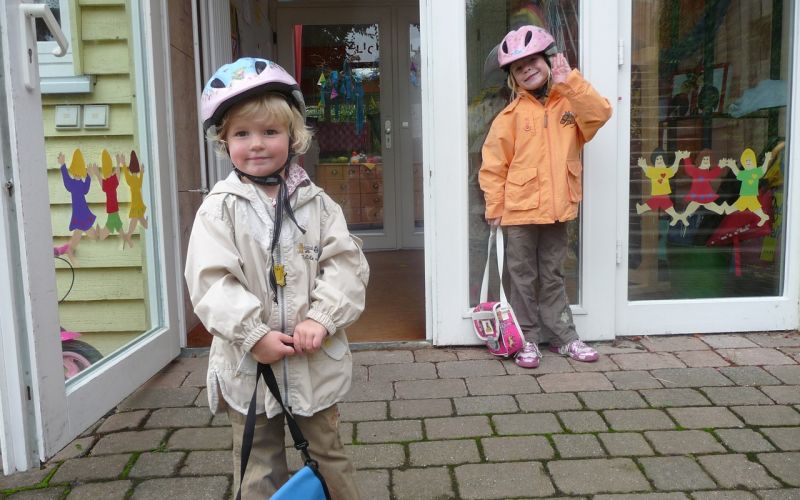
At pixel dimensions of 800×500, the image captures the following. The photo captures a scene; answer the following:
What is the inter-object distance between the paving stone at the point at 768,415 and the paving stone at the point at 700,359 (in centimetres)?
52

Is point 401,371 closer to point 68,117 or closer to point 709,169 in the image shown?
point 68,117

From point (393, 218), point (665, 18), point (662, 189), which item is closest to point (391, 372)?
point (662, 189)

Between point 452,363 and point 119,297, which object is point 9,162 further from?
point 452,363

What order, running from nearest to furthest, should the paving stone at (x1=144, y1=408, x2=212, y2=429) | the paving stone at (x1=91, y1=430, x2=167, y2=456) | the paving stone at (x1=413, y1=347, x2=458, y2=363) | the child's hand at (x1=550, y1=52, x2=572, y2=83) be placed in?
the paving stone at (x1=91, y1=430, x2=167, y2=456), the paving stone at (x1=144, y1=408, x2=212, y2=429), the child's hand at (x1=550, y1=52, x2=572, y2=83), the paving stone at (x1=413, y1=347, x2=458, y2=363)

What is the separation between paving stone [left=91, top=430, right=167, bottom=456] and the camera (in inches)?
98.7

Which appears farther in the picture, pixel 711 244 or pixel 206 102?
pixel 711 244

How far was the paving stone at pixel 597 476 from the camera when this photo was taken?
2162 mm

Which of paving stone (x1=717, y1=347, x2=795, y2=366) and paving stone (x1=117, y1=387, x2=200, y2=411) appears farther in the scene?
paving stone (x1=717, y1=347, x2=795, y2=366)

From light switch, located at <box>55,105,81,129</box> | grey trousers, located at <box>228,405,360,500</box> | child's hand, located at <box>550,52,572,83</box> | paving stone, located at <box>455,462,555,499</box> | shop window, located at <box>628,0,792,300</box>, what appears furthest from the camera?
shop window, located at <box>628,0,792,300</box>

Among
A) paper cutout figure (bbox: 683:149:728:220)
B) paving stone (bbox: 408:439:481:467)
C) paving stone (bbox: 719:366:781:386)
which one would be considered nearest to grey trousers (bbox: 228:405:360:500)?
paving stone (bbox: 408:439:481:467)

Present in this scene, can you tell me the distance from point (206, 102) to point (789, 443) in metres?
2.29

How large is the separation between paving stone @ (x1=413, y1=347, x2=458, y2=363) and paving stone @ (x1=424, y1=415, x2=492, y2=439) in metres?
0.75

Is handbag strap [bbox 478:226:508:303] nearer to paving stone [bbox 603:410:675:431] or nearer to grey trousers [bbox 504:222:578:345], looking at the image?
grey trousers [bbox 504:222:578:345]

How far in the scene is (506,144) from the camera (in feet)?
11.0
